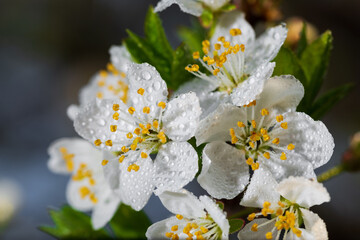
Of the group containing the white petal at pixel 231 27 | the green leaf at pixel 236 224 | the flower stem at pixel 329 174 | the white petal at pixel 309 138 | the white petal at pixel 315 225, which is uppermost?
the white petal at pixel 231 27

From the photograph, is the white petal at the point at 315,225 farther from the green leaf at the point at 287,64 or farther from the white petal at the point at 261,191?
the green leaf at the point at 287,64

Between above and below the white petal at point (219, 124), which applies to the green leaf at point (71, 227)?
below

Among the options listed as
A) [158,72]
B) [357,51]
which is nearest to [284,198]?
[158,72]

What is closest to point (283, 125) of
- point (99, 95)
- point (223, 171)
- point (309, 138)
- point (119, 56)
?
point (309, 138)

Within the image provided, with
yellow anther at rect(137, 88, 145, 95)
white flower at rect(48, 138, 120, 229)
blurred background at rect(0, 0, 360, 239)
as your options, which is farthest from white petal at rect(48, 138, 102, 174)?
blurred background at rect(0, 0, 360, 239)

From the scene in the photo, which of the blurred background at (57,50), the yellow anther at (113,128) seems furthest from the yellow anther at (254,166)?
the blurred background at (57,50)

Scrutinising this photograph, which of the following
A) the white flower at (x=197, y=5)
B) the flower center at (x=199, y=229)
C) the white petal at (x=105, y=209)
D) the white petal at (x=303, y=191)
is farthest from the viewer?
the white petal at (x=105, y=209)

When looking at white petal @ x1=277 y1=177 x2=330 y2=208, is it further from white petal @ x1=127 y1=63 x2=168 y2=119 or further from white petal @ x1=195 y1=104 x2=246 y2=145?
white petal @ x1=127 y1=63 x2=168 y2=119
